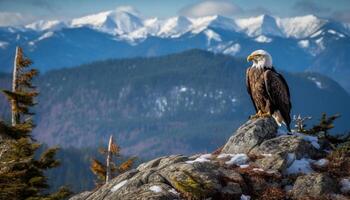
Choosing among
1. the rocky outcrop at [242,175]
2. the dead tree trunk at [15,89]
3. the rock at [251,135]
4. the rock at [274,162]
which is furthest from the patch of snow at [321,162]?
the dead tree trunk at [15,89]

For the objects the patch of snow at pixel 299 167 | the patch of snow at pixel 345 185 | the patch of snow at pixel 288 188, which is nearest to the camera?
the patch of snow at pixel 345 185

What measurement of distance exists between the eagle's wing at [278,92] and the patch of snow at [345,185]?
459 centimetres

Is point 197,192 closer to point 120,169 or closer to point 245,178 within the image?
point 245,178

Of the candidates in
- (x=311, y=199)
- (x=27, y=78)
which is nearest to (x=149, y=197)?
(x=311, y=199)

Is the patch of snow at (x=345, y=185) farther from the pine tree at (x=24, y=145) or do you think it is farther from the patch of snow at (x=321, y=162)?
the pine tree at (x=24, y=145)

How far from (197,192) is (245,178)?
78.3 inches

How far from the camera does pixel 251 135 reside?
2036 centimetres

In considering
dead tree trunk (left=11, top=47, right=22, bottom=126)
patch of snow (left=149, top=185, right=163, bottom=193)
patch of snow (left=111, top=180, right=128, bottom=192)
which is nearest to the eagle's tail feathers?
patch of snow (left=111, top=180, right=128, bottom=192)

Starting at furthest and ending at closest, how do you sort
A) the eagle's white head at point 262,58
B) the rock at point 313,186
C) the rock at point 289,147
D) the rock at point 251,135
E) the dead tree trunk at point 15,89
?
the dead tree trunk at point 15,89 < the eagle's white head at point 262,58 < the rock at point 251,135 < the rock at point 289,147 < the rock at point 313,186

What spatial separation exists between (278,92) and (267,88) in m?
0.53

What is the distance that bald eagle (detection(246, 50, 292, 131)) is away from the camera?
20.8 meters

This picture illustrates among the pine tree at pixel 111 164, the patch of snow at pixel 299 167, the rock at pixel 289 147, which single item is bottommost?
the pine tree at pixel 111 164

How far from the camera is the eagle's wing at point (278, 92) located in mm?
20797

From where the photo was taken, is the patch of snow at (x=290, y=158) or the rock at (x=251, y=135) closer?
the patch of snow at (x=290, y=158)
